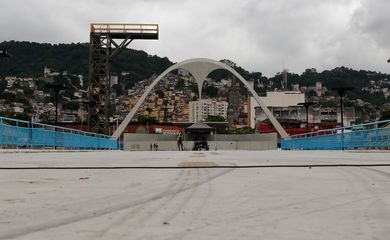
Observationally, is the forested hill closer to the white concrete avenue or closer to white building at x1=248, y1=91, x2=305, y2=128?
white building at x1=248, y1=91, x2=305, y2=128

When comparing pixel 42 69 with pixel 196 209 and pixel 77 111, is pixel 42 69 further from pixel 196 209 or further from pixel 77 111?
pixel 196 209

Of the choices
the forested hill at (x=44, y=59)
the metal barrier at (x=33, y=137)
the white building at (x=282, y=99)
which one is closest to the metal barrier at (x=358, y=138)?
the metal barrier at (x=33, y=137)

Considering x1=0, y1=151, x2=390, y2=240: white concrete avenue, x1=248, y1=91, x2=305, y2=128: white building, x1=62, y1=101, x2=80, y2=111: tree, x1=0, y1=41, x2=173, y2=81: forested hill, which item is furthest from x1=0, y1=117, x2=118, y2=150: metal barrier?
x1=0, y1=41, x2=173, y2=81: forested hill

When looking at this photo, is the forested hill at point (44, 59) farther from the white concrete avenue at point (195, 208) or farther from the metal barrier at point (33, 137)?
the white concrete avenue at point (195, 208)

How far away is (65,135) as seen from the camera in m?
27.2

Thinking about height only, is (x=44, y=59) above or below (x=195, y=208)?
above

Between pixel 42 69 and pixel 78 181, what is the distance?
188075mm

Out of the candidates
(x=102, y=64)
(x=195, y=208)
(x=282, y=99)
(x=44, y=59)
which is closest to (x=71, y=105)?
(x=44, y=59)

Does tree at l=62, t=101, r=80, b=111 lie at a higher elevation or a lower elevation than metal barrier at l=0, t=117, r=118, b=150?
higher

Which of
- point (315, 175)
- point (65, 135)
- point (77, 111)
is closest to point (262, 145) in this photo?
point (65, 135)

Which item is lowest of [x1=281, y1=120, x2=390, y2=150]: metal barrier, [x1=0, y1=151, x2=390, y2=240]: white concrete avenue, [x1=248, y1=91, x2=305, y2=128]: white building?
[x1=0, y1=151, x2=390, y2=240]: white concrete avenue

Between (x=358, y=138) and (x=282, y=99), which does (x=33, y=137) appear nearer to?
(x=358, y=138)

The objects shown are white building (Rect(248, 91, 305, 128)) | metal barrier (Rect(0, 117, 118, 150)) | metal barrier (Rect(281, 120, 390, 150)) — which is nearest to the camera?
metal barrier (Rect(0, 117, 118, 150))

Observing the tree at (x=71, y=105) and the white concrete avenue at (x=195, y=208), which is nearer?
the white concrete avenue at (x=195, y=208)
